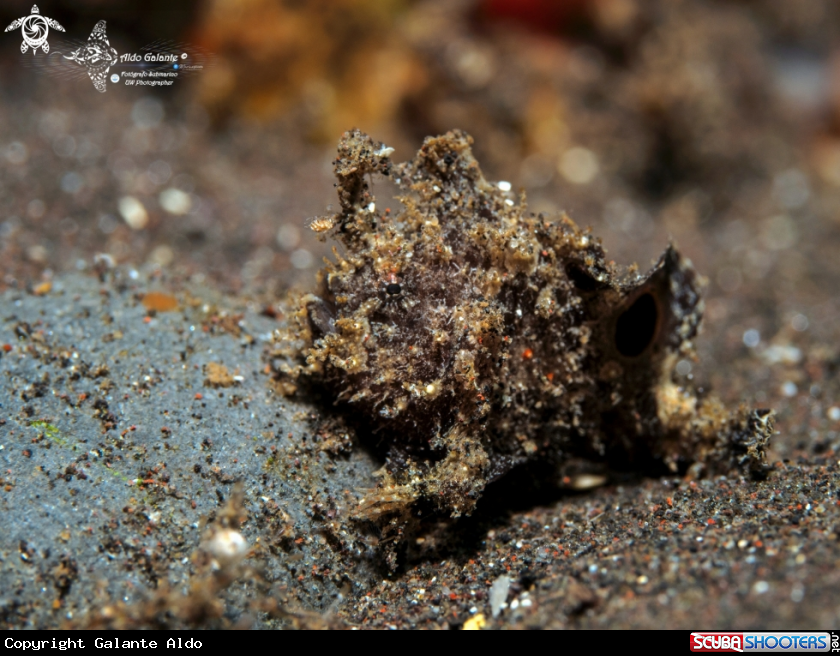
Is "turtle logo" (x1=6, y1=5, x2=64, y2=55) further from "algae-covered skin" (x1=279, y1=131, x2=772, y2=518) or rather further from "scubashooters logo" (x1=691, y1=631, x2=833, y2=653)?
A: "scubashooters logo" (x1=691, y1=631, x2=833, y2=653)

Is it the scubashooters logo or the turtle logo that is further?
the turtle logo

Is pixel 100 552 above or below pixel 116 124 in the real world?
below

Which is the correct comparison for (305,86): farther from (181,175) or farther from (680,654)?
(680,654)

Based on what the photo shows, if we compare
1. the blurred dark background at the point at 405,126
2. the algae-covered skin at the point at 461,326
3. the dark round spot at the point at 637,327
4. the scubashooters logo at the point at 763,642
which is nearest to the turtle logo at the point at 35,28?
the blurred dark background at the point at 405,126

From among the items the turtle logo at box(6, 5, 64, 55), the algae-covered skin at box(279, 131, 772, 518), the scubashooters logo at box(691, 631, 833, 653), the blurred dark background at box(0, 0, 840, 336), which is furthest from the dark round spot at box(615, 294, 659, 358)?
the turtle logo at box(6, 5, 64, 55)

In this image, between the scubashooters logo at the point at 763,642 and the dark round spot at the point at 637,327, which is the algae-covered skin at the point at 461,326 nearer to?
the dark round spot at the point at 637,327

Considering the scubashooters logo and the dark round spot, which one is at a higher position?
the dark round spot

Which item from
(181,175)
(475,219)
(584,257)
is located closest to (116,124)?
(181,175)
